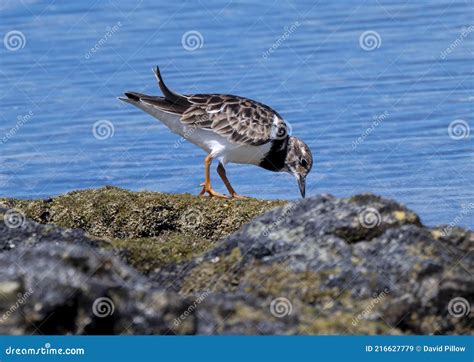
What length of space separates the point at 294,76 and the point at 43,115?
4.66 meters

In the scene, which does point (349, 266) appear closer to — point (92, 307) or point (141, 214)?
point (92, 307)

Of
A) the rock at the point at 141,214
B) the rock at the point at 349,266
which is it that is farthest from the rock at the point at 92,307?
the rock at the point at 141,214

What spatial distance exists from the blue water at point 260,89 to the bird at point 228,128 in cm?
158

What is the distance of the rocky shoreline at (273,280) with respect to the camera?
27.1 feet

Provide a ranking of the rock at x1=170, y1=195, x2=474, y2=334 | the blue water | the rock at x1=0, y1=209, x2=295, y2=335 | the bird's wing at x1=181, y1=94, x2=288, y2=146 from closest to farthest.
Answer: the rock at x1=0, y1=209, x2=295, y2=335, the rock at x1=170, y1=195, x2=474, y2=334, the bird's wing at x1=181, y1=94, x2=288, y2=146, the blue water

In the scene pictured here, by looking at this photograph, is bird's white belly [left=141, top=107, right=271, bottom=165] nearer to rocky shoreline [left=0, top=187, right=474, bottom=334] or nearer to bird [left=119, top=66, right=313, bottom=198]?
bird [left=119, top=66, right=313, bottom=198]

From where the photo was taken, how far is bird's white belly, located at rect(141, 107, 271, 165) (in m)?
15.4

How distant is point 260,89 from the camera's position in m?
21.2

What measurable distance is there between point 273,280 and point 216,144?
665 cm

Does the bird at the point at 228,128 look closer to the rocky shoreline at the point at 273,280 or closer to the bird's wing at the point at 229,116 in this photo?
the bird's wing at the point at 229,116

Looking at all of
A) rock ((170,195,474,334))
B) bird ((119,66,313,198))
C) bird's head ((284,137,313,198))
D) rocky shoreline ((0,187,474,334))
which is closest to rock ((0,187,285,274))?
rocky shoreline ((0,187,474,334))

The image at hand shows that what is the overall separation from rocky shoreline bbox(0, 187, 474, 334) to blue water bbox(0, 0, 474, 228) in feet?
21.5

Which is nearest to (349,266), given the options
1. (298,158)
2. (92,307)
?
(92,307)

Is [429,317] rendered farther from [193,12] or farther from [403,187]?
[193,12]
